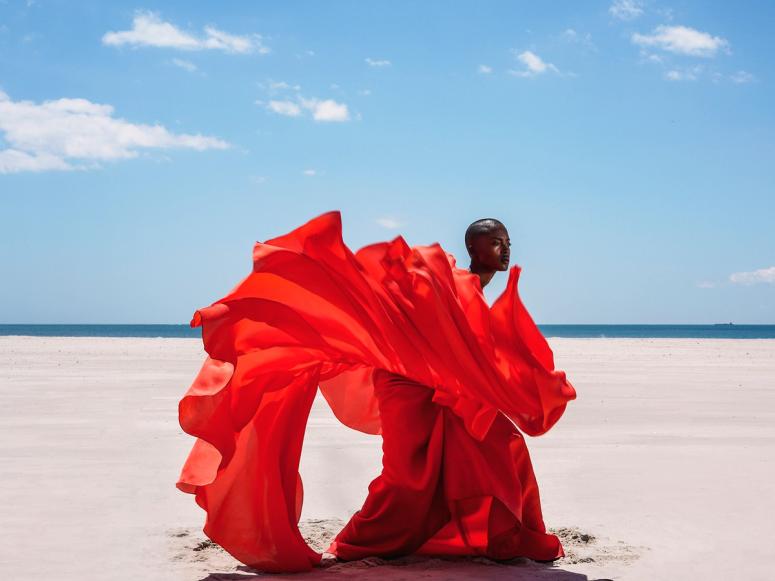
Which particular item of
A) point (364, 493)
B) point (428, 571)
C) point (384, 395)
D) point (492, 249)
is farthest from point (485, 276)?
point (364, 493)

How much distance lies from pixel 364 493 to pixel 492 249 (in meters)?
2.83

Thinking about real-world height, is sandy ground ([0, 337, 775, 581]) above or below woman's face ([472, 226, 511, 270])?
below

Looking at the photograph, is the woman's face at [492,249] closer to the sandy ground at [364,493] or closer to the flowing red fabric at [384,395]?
the flowing red fabric at [384,395]

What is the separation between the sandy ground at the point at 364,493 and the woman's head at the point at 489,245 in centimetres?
168

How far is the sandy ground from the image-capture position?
15.6ft

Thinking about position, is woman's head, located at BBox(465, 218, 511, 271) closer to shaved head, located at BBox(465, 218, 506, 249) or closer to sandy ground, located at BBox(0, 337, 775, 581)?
shaved head, located at BBox(465, 218, 506, 249)

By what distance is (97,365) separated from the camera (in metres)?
23.0

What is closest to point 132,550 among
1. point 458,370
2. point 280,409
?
point 280,409

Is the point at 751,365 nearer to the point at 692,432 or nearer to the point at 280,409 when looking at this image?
the point at 692,432

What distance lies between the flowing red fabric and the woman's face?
1.04 feet

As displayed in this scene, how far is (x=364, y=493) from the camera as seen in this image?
22.5 ft

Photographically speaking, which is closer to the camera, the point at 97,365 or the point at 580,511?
the point at 580,511

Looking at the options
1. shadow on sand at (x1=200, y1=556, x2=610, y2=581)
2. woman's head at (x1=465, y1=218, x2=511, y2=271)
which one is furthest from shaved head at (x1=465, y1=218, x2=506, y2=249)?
shadow on sand at (x1=200, y1=556, x2=610, y2=581)

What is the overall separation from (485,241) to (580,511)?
249cm
